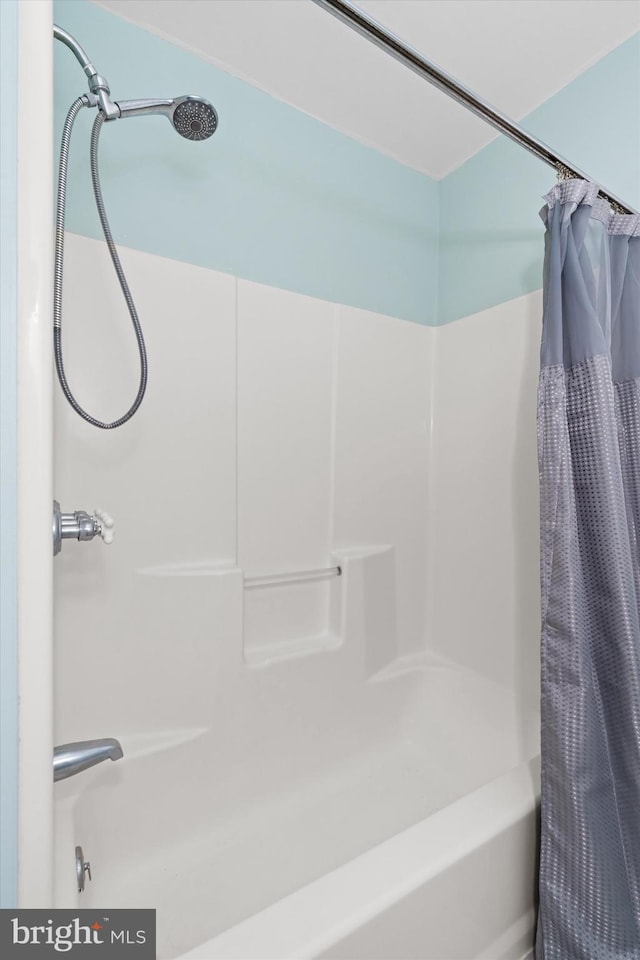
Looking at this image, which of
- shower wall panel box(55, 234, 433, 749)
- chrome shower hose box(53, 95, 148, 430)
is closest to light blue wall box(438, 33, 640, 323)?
shower wall panel box(55, 234, 433, 749)

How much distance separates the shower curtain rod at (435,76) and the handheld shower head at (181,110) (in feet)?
1.18

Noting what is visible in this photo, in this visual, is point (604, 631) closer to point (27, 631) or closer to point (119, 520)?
point (27, 631)

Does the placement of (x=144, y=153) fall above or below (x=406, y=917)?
above

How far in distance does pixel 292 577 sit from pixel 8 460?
1068mm

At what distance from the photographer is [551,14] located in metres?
1.19

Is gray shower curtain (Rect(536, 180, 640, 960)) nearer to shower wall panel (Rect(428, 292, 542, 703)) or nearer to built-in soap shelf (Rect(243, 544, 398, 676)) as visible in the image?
shower wall panel (Rect(428, 292, 542, 703))

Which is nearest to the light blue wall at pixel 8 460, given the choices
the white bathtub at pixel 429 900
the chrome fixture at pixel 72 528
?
the chrome fixture at pixel 72 528

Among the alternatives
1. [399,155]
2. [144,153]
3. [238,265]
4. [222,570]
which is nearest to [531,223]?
[399,155]

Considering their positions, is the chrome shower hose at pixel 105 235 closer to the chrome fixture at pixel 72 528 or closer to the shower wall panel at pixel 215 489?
the shower wall panel at pixel 215 489

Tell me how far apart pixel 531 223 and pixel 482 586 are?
3.91 feet

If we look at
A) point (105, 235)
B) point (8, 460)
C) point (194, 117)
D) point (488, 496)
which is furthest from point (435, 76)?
point (488, 496)

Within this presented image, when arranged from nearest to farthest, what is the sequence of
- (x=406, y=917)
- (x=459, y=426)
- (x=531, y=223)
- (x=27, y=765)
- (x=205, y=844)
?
(x=27, y=765)
(x=406, y=917)
(x=205, y=844)
(x=531, y=223)
(x=459, y=426)

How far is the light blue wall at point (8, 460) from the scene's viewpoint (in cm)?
44

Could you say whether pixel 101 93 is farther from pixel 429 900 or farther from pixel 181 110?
pixel 429 900
